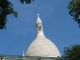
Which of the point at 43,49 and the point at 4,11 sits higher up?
the point at 43,49

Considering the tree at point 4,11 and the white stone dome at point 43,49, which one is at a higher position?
the white stone dome at point 43,49

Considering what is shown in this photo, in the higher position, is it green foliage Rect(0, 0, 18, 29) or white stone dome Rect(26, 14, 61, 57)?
white stone dome Rect(26, 14, 61, 57)

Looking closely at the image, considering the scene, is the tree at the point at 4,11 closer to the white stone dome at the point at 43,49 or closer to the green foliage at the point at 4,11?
the green foliage at the point at 4,11

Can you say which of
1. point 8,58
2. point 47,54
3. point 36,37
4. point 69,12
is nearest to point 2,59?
point 8,58

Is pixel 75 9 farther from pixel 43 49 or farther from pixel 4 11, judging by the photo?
pixel 43 49

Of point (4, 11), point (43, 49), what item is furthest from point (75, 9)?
point (43, 49)

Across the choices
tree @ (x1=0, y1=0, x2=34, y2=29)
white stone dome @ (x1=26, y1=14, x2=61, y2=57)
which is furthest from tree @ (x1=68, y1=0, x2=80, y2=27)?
white stone dome @ (x1=26, y1=14, x2=61, y2=57)

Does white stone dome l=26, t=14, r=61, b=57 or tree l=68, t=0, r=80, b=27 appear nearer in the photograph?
tree l=68, t=0, r=80, b=27

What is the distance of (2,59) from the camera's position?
50.7ft

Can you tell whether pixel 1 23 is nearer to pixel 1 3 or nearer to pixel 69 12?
pixel 1 3

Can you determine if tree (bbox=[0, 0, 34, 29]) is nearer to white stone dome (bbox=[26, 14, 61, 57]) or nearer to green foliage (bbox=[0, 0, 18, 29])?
green foliage (bbox=[0, 0, 18, 29])

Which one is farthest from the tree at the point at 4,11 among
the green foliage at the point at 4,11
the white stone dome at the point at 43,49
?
the white stone dome at the point at 43,49

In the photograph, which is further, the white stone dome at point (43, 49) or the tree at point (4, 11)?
the white stone dome at point (43, 49)

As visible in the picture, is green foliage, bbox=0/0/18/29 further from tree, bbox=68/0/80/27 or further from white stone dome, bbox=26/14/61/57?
white stone dome, bbox=26/14/61/57
